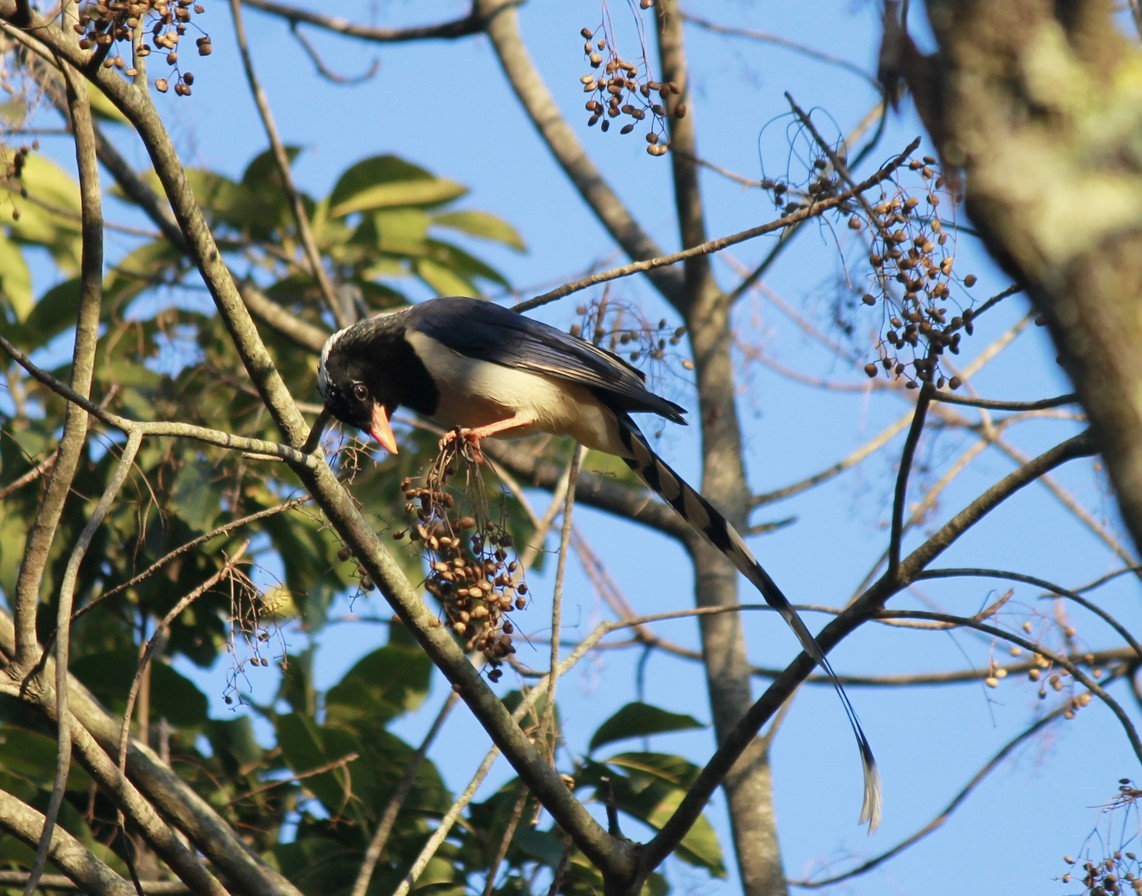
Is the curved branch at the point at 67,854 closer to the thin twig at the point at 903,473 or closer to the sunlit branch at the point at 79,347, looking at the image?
the sunlit branch at the point at 79,347

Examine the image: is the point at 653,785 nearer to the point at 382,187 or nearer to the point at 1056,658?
the point at 1056,658

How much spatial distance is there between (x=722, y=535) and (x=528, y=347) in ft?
3.18

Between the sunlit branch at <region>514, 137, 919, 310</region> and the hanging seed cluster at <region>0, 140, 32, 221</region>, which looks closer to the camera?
the sunlit branch at <region>514, 137, 919, 310</region>

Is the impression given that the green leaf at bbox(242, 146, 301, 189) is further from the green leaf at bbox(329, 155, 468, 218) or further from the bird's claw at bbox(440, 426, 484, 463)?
the bird's claw at bbox(440, 426, 484, 463)

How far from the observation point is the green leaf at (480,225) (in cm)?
595

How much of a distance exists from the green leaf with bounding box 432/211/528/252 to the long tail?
63.9 inches

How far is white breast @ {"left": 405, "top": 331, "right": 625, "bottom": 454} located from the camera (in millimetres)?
4586

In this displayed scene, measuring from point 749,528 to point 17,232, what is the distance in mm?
3220

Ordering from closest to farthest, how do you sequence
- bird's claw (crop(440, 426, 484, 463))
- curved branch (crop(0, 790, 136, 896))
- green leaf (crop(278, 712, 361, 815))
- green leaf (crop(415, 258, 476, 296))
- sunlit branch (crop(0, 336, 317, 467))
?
sunlit branch (crop(0, 336, 317, 467)) < curved branch (crop(0, 790, 136, 896)) < bird's claw (crop(440, 426, 484, 463)) < green leaf (crop(278, 712, 361, 815)) < green leaf (crop(415, 258, 476, 296))

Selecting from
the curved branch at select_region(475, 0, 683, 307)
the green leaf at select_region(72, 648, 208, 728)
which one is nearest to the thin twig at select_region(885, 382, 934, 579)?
the green leaf at select_region(72, 648, 208, 728)

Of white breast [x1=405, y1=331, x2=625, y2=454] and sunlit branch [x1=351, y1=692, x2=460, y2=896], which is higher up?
white breast [x1=405, y1=331, x2=625, y2=454]

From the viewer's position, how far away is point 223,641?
456 centimetres

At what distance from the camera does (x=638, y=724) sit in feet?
13.2

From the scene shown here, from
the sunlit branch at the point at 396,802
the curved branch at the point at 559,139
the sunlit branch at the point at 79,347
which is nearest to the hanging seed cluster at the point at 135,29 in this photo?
the sunlit branch at the point at 79,347
